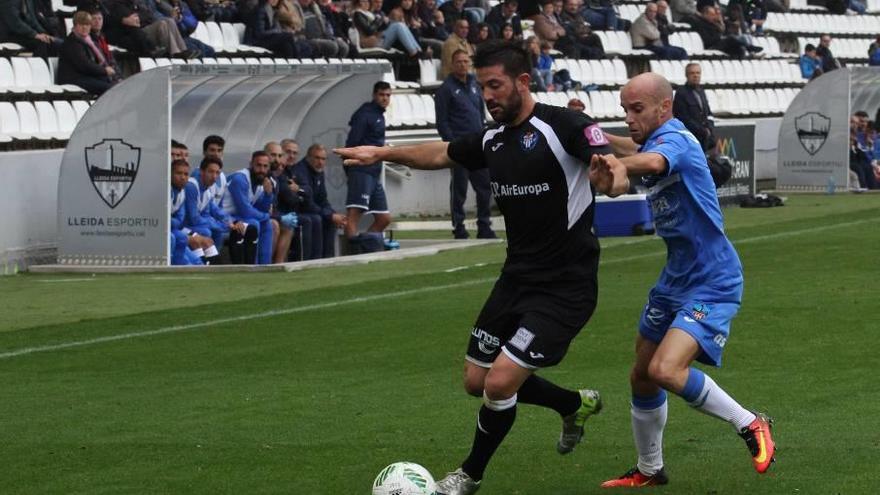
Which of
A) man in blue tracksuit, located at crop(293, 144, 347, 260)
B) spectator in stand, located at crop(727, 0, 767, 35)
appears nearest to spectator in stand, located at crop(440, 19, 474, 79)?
man in blue tracksuit, located at crop(293, 144, 347, 260)

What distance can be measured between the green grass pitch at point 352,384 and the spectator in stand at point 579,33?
17.7 meters

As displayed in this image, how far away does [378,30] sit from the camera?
28641mm

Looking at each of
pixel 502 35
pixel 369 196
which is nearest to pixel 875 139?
pixel 502 35

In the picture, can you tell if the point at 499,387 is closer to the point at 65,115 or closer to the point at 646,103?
the point at 646,103

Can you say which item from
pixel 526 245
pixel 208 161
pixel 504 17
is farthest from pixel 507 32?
pixel 526 245

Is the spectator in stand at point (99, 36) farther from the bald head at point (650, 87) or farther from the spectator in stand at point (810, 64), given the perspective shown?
the spectator in stand at point (810, 64)

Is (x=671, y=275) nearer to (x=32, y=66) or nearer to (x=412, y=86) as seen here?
(x=32, y=66)

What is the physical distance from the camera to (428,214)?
26.1m

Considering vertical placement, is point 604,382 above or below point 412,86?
below

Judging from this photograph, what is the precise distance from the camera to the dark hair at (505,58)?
702 centimetres

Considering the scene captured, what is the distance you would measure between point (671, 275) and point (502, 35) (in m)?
22.8

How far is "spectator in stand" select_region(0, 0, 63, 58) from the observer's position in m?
21.8

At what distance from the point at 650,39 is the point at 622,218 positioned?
16.2m

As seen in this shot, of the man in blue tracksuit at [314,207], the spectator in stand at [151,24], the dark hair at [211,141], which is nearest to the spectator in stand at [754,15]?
the spectator in stand at [151,24]
